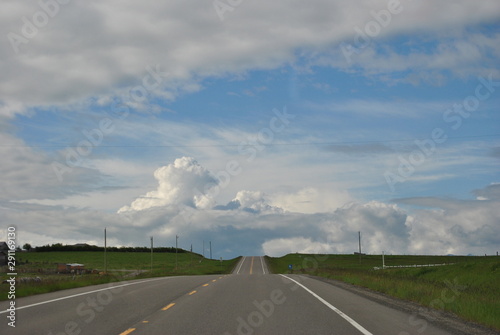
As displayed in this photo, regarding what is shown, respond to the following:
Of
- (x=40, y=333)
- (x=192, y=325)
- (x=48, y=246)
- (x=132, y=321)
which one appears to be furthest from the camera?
(x=48, y=246)

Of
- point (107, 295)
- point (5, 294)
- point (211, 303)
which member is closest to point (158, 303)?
point (211, 303)

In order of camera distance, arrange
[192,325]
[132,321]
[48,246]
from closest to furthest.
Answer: [192,325], [132,321], [48,246]

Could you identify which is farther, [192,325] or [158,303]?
[158,303]

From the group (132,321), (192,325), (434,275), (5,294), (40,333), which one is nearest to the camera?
(40,333)

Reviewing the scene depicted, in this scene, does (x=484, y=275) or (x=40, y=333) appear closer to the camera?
(x=40, y=333)

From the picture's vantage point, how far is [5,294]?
752 inches

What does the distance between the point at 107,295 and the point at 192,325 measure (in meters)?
9.08

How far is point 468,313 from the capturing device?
44.0 feet

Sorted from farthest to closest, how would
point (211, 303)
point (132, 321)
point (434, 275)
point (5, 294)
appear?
point (434, 275) → point (5, 294) → point (211, 303) → point (132, 321)

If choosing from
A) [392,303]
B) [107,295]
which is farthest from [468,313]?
[107,295]

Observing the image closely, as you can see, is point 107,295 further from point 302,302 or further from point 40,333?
point 40,333

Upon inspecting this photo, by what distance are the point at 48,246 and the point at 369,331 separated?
169589 mm

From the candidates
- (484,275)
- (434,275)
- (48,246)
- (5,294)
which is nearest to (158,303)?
(5,294)

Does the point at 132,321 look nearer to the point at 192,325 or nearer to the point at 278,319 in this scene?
the point at 192,325
